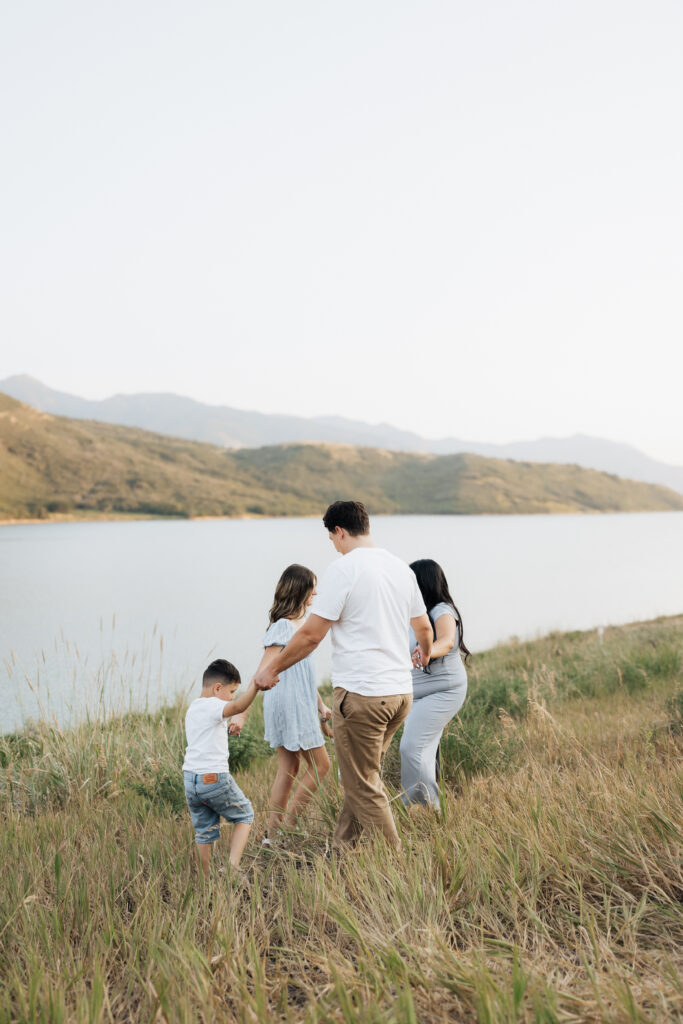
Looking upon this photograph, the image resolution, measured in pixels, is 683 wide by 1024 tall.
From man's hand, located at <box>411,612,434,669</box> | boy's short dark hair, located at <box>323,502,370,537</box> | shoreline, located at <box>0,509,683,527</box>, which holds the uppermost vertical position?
boy's short dark hair, located at <box>323,502,370,537</box>

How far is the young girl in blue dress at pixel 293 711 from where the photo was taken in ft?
15.3

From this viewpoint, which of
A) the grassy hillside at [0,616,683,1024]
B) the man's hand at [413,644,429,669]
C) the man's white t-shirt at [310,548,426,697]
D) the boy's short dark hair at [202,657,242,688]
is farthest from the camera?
the man's hand at [413,644,429,669]

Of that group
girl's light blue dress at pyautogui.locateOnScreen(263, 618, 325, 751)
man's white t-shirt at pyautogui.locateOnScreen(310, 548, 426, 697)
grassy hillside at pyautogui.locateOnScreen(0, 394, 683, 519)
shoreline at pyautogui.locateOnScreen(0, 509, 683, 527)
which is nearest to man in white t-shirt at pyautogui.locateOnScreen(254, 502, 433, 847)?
man's white t-shirt at pyautogui.locateOnScreen(310, 548, 426, 697)

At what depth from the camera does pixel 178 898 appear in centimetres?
316

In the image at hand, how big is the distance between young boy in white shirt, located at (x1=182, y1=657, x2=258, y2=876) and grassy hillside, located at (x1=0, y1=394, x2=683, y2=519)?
365 ft

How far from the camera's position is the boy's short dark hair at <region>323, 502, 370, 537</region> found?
3.68 metres

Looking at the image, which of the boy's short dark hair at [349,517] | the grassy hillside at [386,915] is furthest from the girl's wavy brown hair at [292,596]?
the grassy hillside at [386,915]

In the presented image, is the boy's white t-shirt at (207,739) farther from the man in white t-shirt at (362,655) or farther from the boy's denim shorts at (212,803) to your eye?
the man in white t-shirt at (362,655)

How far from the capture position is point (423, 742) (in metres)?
4.50

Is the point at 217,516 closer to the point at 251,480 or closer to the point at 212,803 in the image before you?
the point at 251,480

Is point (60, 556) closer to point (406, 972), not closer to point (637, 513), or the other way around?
point (406, 972)

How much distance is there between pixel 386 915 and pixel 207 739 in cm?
155

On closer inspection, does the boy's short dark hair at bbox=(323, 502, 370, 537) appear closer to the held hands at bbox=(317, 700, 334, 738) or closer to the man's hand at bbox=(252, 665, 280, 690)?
the man's hand at bbox=(252, 665, 280, 690)

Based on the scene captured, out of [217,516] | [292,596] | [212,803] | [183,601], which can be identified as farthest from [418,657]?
[217,516]
